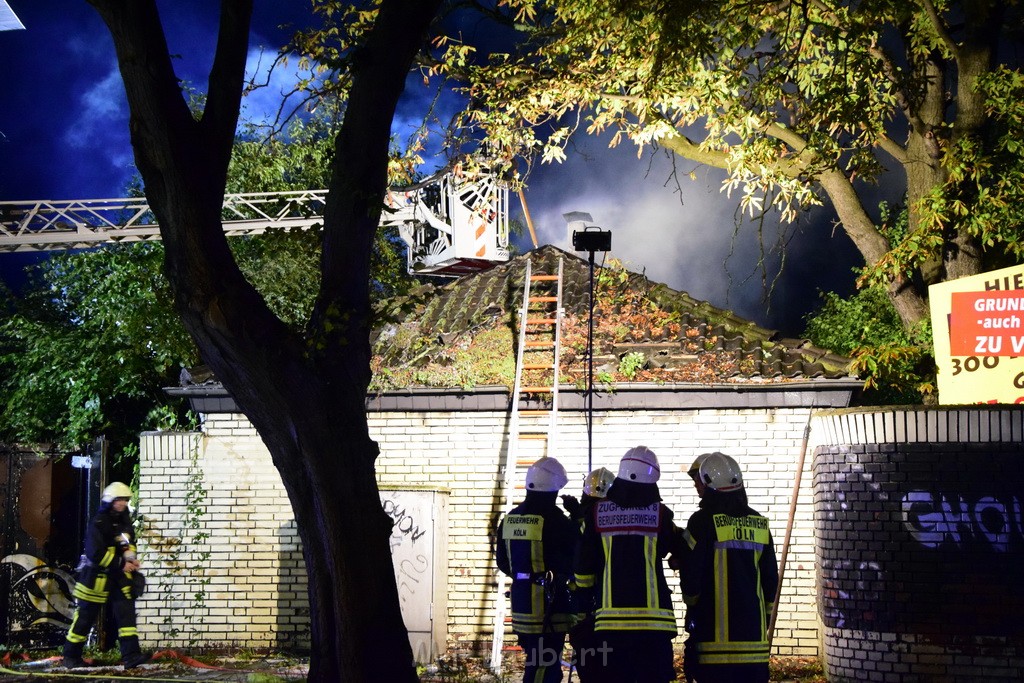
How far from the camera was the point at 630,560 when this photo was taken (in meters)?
6.66

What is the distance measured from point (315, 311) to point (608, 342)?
4.44 meters

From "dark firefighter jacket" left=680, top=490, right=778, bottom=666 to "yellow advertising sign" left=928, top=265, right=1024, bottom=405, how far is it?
3596 mm

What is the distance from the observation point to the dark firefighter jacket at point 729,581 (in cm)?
632

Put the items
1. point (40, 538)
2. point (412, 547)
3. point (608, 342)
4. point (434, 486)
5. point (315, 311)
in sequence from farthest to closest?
point (40, 538) → point (608, 342) → point (434, 486) → point (412, 547) → point (315, 311)

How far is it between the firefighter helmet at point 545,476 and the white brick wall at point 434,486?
10.0 ft

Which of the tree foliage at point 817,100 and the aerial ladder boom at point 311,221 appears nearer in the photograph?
the tree foliage at point 817,100

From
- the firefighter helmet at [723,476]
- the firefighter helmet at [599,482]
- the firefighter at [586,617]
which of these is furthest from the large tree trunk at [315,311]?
the firefighter helmet at [723,476]

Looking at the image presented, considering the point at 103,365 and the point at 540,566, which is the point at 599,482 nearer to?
the point at 540,566

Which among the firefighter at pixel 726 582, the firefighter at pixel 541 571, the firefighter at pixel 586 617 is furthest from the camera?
the firefighter at pixel 541 571

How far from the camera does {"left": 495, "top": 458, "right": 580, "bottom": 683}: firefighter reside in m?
7.39

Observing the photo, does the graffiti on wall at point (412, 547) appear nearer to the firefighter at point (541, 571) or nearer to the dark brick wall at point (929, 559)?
the firefighter at point (541, 571)

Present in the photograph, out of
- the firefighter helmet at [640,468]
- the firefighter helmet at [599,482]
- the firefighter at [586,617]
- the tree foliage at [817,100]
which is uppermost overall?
the tree foliage at [817,100]

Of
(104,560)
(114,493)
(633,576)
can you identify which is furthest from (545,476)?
(104,560)

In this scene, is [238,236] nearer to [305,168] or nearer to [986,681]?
[305,168]
